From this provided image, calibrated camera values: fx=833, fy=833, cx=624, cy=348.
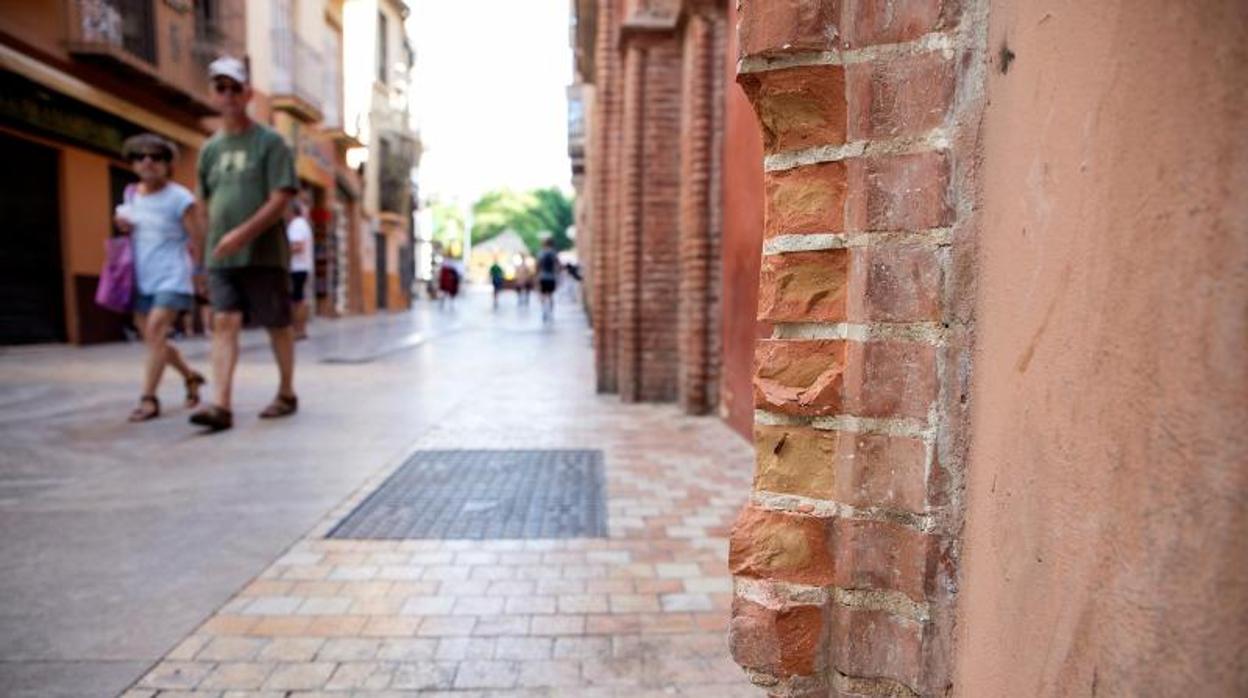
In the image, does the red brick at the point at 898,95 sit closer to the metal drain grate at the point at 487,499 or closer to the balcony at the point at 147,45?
the metal drain grate at the point at 487,499

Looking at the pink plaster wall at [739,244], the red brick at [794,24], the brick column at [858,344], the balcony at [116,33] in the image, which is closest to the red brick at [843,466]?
the brick column at [858,344]

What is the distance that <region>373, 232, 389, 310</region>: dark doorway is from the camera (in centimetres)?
2850

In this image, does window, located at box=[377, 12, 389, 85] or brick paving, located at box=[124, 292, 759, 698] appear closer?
brick paving, located at box=[124, 292, 759, 698]

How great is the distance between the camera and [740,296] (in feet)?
16.3

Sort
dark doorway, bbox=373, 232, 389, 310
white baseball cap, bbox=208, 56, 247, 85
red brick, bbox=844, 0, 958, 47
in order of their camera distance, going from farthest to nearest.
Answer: dark doorway, bbox=373, 232, 389, 310 → white baseball cap, bbox=208, 56, 247, 85 → red brick, bbox=844, 0, 958, 47

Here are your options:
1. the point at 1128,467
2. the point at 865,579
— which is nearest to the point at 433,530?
the point at 865,579

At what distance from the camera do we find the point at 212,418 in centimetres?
499

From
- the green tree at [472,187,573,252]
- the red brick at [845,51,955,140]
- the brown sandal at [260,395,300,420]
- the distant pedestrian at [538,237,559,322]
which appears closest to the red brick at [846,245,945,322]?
the red brick at [845,51,955,140]

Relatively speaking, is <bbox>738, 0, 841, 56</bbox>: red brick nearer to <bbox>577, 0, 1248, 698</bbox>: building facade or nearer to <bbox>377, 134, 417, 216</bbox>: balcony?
<bbox>577, 0, 1248, 698</bbox>: building facade

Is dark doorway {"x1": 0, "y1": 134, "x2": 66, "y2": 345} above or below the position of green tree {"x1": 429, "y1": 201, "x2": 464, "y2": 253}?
below

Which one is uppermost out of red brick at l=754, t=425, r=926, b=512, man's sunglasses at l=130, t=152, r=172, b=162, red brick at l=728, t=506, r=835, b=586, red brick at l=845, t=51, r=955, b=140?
man's sunglasses at l=130, t=152, r=172, b=162

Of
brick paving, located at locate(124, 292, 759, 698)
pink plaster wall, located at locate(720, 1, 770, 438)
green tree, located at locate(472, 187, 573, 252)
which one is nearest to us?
brick paving, located at locate(124, 292, 759, 698)

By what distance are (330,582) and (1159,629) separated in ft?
7.89

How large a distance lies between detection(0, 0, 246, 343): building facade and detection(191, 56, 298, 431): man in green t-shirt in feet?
27.3
